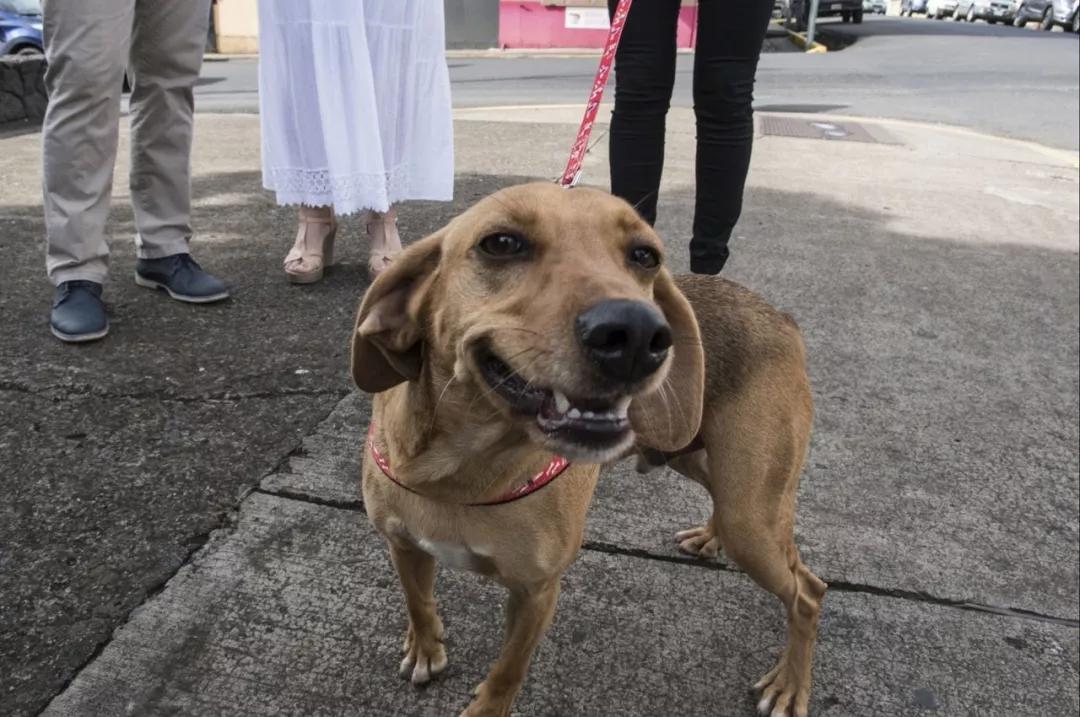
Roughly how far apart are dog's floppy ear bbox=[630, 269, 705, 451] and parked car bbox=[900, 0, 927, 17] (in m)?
64.4

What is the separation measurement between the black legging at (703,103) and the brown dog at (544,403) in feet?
3.26

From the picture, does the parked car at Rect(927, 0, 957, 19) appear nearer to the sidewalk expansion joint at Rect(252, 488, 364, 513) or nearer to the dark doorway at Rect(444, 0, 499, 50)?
the dark doorway at Rect(444, 0, 499, 50)

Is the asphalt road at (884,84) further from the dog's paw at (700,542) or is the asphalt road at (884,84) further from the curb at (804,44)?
the dog's paw at (700,542)

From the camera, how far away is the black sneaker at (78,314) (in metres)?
3.25

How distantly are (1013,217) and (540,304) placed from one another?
631 centimetres

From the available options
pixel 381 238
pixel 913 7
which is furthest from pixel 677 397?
pixel 913 7

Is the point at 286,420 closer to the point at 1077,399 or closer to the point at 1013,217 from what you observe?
the point at 1077,399

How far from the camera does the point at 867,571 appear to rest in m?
2.49

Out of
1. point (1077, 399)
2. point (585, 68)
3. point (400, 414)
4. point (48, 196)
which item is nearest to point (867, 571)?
point (400, 414)

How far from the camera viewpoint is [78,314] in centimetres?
329

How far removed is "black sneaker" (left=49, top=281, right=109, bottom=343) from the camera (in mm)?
3252

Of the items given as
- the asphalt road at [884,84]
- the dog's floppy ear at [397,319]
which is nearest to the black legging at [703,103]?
the dog's floppy ear at [397,319]

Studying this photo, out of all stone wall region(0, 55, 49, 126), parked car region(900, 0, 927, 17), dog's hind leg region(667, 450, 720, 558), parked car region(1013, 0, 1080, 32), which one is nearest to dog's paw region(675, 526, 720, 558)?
dog's hind leg region(667, 450, 720, 558)

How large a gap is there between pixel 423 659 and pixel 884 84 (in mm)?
16453
